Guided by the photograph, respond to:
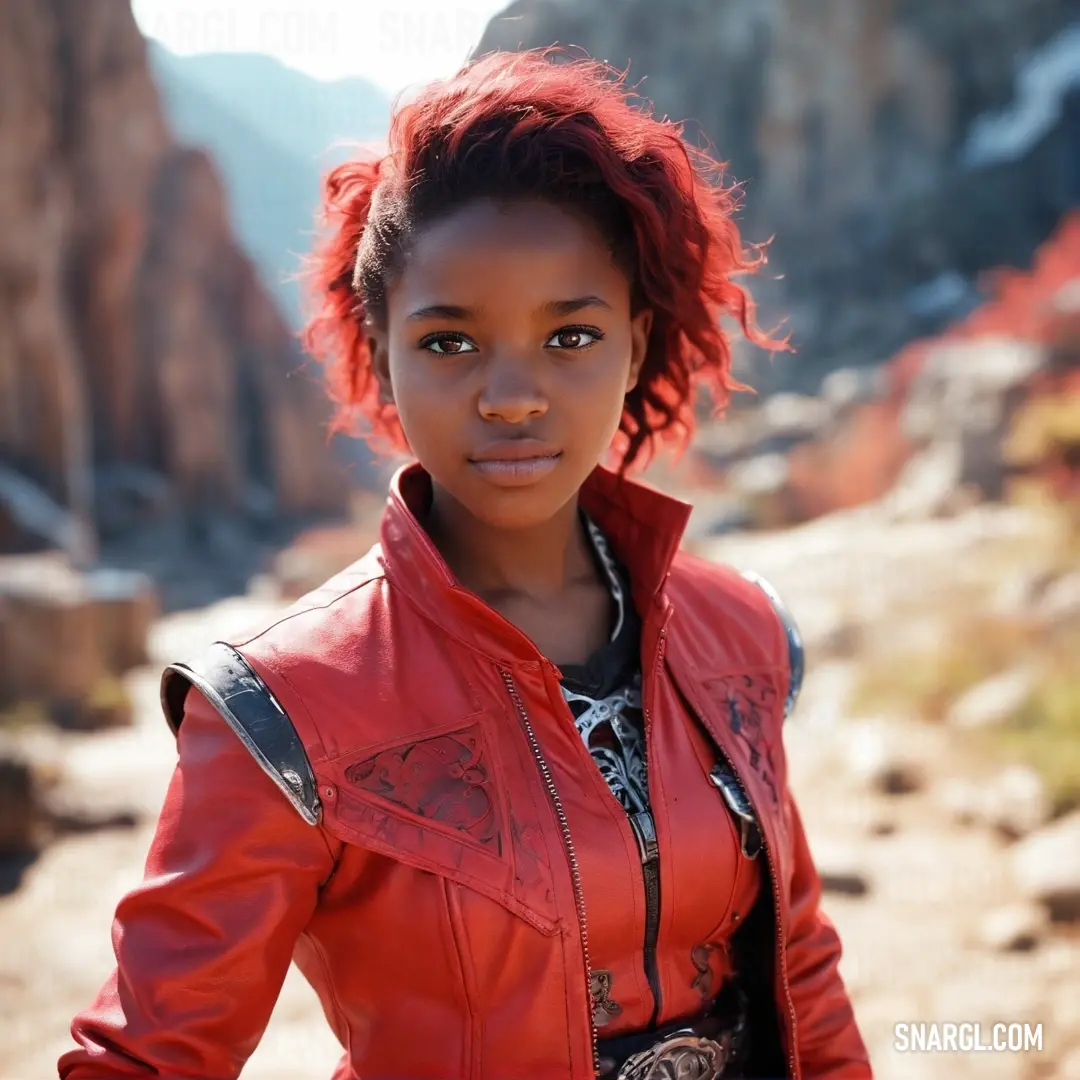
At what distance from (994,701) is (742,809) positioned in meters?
4.37

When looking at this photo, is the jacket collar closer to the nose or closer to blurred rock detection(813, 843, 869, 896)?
the nose

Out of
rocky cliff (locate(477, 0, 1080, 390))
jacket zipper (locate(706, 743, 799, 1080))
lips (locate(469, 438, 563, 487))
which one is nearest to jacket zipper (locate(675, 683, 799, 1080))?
jacket zipper (locate(706, 743, 799, 1080))

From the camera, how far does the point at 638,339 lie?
1.61 m

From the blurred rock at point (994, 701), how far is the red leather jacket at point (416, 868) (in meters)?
4.16

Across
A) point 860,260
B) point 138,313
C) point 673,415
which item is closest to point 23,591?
point 673,415

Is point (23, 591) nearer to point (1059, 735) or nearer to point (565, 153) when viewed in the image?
point (1059, 735)

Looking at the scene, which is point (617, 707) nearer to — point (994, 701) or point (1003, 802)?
point (1003, 802)

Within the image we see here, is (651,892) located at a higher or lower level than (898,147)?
lower

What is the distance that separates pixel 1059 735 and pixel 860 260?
31645mm

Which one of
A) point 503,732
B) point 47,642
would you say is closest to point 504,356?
point 503,732

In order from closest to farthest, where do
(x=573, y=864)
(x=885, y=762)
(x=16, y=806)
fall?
(x=573, y=864) → (x=16, y=806) → (x=885, y=762)

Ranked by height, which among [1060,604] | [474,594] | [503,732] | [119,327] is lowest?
Answer: [503,732]

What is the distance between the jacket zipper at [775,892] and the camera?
1446mm

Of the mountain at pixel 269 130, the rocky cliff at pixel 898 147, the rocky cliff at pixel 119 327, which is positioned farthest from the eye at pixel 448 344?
the rocky cliff at pixel 898 147
